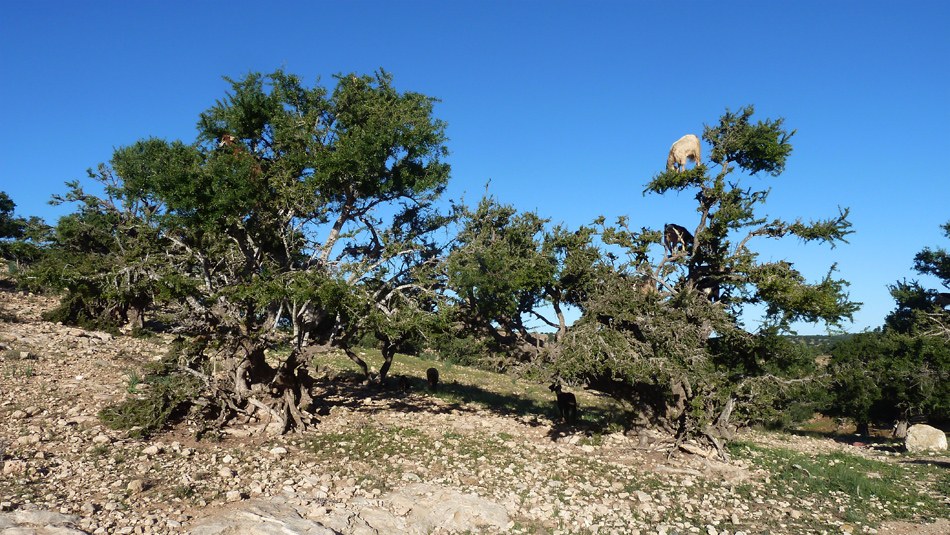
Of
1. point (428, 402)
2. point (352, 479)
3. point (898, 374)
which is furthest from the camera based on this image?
point (898, 374)

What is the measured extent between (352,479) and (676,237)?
11483mm

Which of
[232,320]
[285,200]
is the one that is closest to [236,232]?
[285,200]

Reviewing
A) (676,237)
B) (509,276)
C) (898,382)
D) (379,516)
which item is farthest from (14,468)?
(898,382)

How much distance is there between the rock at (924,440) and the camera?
1878cm

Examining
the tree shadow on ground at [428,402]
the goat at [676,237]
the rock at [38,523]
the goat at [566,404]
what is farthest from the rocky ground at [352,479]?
the goat at [676,237]

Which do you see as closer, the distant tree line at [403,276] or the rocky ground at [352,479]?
the rocky ground at [352,479]

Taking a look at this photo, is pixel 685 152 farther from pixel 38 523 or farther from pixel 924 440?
pixel 38 523

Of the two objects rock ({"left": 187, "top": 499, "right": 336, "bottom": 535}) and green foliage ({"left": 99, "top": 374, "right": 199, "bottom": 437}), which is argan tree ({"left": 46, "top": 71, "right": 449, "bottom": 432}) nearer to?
green foliage ({"left": 99, "top": 374, "right": 199, "bottom": 437})

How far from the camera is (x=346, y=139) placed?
44.7ft

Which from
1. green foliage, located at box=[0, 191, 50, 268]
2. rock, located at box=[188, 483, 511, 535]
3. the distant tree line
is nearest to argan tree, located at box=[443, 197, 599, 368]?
the distant tree line

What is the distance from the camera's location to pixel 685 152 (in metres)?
16.0

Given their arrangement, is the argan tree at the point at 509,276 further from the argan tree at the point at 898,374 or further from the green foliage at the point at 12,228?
the green foliage at the point at 12,228

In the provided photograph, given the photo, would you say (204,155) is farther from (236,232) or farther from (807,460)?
(807,460)

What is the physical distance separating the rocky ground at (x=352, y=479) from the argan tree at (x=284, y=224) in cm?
212
